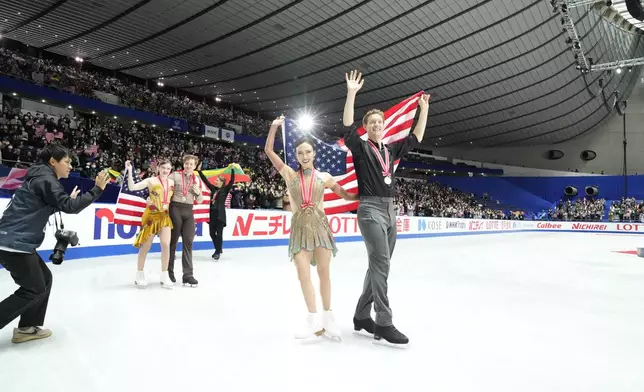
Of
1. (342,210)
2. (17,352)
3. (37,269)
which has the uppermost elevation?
(342,210)

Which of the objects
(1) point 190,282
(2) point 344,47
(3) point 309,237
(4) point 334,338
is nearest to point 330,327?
(4) point 334,338

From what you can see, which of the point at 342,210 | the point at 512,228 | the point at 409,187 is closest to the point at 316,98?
the point at 409,187

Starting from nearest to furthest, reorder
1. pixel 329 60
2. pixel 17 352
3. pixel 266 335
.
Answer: pixel 17 352 → pixel 266 335 → pixel 329 60

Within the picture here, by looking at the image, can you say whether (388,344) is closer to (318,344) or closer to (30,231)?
(318,344)

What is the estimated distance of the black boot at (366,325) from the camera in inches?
113

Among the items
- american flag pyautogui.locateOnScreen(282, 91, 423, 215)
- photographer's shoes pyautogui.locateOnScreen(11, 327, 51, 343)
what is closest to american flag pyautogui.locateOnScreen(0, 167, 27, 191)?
photographer's shoes pyautogui.locateOnScreen(11, 327, 51, 343)

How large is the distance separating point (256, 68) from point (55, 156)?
25978mm

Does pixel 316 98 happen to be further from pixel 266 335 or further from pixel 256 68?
pixel 266 335

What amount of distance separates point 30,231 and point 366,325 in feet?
7.72

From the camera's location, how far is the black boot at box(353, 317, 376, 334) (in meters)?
2.87

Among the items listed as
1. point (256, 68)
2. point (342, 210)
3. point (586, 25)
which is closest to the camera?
point (342, 210)

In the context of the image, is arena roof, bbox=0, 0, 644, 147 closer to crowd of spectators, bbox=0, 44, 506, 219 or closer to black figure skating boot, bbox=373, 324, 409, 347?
crowd of spectators, bbox=0, 44, 506, 219

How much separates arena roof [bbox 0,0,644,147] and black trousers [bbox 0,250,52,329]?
1900cm

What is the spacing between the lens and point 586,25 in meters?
21.9
